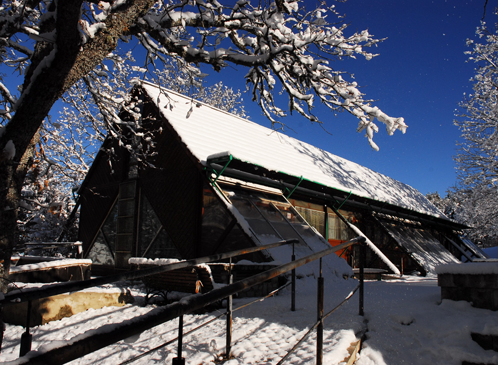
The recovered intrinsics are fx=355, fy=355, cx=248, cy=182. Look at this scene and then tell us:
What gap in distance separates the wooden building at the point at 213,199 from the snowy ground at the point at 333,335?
8.37 ft

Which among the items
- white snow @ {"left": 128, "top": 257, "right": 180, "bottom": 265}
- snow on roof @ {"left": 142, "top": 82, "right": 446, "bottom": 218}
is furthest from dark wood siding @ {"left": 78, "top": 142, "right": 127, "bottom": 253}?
white snow @ {"left": 128, "top": 257, "right": 180, "bottom": 265}

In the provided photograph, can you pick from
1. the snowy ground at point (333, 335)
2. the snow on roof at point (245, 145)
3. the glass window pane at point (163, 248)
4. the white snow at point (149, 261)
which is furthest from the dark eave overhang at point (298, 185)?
the snowy ground at point (333, 335)

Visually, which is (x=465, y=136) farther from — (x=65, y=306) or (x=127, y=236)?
(x=65, y=306)

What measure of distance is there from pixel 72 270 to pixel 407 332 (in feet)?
21.0

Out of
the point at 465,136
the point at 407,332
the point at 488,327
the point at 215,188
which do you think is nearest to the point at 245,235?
the point at 215,188

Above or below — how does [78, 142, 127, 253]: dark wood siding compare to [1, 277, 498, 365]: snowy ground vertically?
above

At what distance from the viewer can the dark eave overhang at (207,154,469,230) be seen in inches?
334

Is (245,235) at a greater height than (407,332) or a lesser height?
greater

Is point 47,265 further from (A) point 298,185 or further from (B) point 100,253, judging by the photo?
(A) point 298,185

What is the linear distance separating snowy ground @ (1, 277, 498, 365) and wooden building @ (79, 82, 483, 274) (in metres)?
2.55

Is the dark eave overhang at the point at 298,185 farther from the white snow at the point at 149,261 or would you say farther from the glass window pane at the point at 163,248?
the white snow at the point at 149,261

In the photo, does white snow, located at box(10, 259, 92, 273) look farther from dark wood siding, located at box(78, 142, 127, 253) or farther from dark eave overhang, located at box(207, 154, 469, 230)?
dark wood siding, located at box(78, 142, 127, 253)

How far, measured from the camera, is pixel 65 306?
223 inches

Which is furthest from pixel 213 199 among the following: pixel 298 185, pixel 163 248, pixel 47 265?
pixel 47 265
